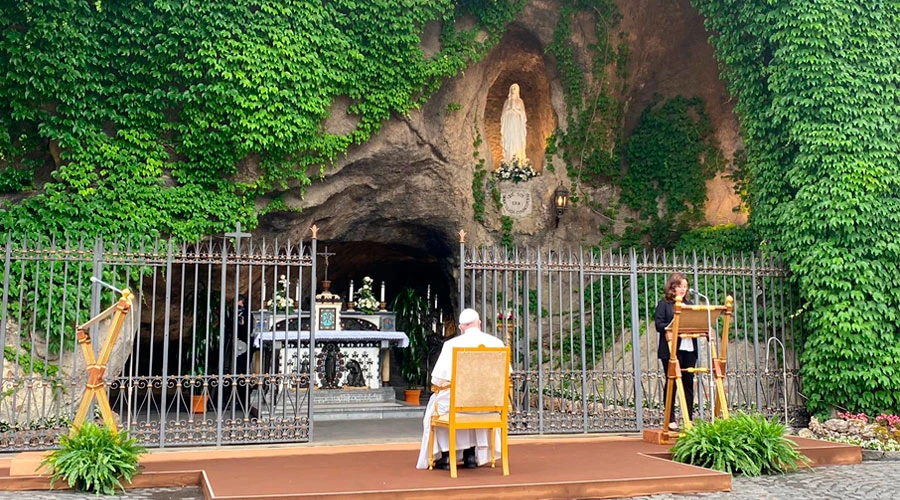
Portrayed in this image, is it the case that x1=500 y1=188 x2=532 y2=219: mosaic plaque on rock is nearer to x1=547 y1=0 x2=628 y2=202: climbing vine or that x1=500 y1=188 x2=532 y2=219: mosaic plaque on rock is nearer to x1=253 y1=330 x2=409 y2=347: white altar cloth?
x1=547 y1=0 x2=628 y2=202: climbing vine

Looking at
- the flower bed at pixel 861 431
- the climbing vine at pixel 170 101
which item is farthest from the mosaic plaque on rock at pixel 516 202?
the flower bed at pixel 861 431

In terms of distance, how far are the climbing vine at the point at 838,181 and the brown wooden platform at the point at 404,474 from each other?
2.42 m

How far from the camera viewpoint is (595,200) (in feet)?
52.2

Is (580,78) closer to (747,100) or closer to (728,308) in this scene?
(747,100)

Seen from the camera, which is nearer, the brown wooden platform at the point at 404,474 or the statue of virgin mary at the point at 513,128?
the brown wooden platform at the point at 404,474

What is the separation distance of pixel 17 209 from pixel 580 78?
33.5 feet

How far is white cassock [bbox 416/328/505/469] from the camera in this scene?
6461 mm

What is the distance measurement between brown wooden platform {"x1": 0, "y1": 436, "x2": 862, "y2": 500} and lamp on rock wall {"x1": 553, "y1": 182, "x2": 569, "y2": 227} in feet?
24.8

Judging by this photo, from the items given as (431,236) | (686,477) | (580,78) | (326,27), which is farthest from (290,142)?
(686,477)

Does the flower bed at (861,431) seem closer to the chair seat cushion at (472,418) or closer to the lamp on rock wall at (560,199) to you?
the chair seat cushion at (472,418)

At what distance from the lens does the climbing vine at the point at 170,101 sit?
33.7 ft

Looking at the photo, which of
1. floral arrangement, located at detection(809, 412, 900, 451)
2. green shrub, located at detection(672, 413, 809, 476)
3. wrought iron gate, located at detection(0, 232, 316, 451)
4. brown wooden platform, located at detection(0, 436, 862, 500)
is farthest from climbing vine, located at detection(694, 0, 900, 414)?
wrought iron gate, located at detection(0, 232, 316, 451)

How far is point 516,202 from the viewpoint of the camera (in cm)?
1540

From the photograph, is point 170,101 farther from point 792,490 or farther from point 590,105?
point 792,490
